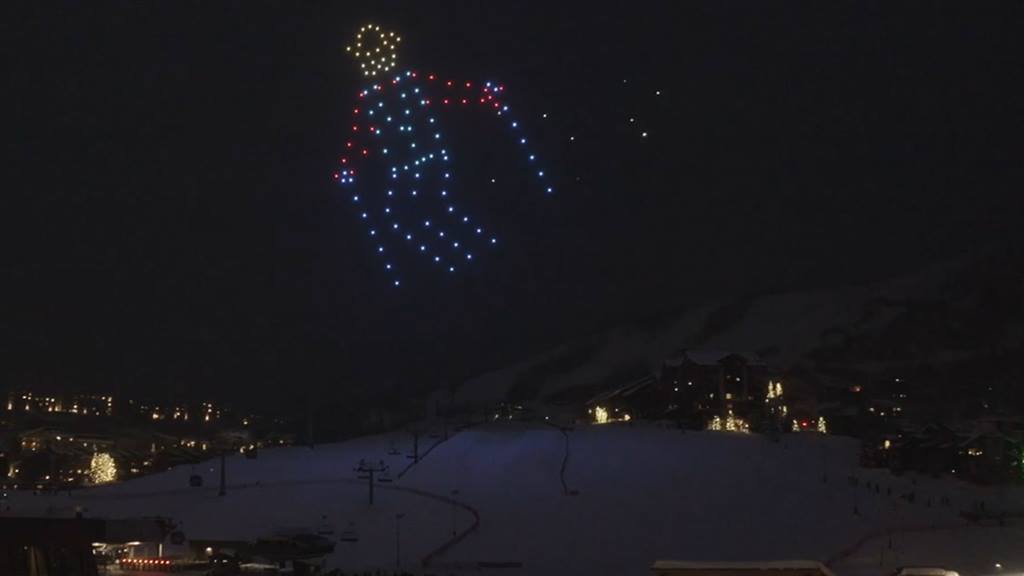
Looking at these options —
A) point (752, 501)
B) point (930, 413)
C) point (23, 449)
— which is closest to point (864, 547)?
point (752, 501)

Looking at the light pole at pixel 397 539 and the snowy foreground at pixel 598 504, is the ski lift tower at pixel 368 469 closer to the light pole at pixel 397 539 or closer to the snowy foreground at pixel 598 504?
the snowy foreground at pixel 598 504

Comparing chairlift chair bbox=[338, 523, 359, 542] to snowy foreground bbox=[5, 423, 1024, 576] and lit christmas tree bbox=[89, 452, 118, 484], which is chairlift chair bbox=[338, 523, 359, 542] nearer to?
snowy foreground bbox=[5, 423, 1024, 576]

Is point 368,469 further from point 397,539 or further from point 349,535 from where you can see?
point 397,539

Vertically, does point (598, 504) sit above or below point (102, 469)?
below

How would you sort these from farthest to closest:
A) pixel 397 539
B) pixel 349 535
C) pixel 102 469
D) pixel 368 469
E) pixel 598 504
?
1. pixel 102 469
2. pixel 368 469
3. pixel 598 504
4. pixel 349 535
5. pixel 397 539

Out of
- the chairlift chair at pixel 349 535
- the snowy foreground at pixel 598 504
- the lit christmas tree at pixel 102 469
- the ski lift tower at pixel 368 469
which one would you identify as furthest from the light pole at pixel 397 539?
the lit christmas tree at pixel 102 469

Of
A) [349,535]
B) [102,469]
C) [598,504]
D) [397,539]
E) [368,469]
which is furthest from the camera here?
[102,469]

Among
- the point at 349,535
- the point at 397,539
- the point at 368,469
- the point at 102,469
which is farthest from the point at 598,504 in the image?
the point at 102,469

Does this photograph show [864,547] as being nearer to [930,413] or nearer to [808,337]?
[930,413]
